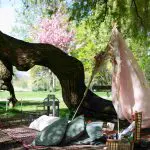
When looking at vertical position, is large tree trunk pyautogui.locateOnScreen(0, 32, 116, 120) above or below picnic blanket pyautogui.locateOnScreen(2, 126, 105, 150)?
above

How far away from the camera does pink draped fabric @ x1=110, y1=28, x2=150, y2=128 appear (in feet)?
30.3

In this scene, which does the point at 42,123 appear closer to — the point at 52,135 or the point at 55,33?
the point at 52,135

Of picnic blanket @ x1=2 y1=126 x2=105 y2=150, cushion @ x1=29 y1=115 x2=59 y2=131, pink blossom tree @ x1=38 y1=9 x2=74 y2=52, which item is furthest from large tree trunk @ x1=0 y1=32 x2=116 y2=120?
pink blossom tree @ x1=38 y1=9 x2=74 y2=52

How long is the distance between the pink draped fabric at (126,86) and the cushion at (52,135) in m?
1.29

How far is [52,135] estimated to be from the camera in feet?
29.1

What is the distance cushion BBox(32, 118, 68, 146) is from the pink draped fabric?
1.29 metres

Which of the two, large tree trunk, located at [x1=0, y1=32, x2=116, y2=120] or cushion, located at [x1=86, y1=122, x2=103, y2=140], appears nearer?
cushion, located at [x1=86, y1=122, x2=103, y2=140]

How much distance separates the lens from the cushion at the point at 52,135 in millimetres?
8680

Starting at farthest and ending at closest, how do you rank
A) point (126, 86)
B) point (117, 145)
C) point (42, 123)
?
point (42, 123) → point (126, 86) → point (117, 145)

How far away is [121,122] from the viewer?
40.1ft

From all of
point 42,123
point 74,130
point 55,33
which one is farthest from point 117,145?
point 55,33

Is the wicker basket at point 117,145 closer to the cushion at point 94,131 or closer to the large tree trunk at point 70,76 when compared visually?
the cushion at point 94,131

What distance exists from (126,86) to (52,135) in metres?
1.93

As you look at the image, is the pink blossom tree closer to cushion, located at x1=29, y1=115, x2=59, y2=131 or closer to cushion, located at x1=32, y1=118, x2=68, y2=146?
cushion, located at x1=29, y1=115, x2=59, y2=131
